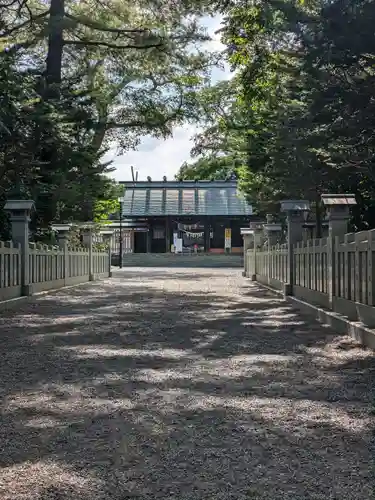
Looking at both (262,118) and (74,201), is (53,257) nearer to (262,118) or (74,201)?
(74,201)

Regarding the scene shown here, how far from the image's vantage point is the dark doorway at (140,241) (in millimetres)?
48750

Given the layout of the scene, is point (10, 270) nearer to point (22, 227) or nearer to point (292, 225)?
point (22, 227)

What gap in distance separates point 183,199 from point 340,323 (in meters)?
39.8

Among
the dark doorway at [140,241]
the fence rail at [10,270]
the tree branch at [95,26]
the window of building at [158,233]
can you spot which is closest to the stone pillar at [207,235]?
the window of building at [158,233]

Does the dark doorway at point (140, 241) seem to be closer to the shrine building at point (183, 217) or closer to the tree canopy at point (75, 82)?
the shrine building at point (183, 217)

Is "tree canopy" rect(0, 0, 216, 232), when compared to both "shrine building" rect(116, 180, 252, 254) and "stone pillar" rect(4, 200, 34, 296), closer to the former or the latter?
"stone pillar" rect(4, 200, 34, 296)

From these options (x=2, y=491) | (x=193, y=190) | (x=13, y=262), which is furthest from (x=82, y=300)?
(x=193, y=190)

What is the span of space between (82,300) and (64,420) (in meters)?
9.66

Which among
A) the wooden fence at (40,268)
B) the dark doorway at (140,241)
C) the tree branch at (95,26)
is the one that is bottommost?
the wooden fence at (40,268)

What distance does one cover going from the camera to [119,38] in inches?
811

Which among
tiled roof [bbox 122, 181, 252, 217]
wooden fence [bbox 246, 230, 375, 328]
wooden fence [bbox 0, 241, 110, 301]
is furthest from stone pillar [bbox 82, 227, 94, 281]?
tiled roof [bbox 122, 181, 252, 217]

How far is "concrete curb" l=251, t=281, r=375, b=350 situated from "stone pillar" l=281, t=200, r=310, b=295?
57.8 inches

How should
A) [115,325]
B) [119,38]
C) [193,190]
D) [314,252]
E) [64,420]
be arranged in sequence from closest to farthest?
1. [64,420]
2. [115,325]
3. [314,252]
4. [119,38]
5. [193,190]

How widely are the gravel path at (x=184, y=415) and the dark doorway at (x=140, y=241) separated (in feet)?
133
